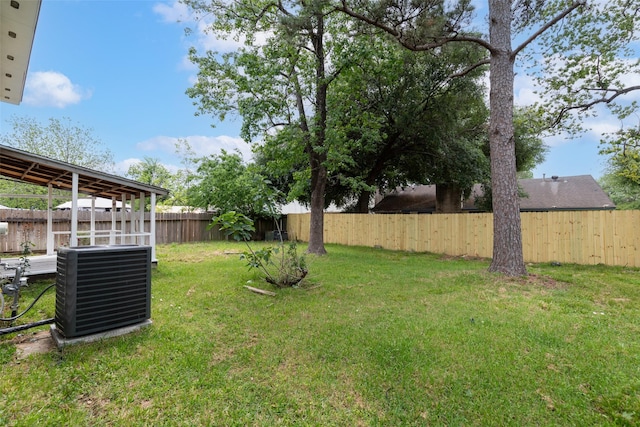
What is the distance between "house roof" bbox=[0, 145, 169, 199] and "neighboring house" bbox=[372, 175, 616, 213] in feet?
46.7

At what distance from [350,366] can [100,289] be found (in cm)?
248

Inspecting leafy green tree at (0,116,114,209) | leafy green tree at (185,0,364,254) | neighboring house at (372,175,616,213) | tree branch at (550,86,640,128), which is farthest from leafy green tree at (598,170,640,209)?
leafy green tree at (0,116,114,209)

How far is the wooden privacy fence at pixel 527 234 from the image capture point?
7.00 meters

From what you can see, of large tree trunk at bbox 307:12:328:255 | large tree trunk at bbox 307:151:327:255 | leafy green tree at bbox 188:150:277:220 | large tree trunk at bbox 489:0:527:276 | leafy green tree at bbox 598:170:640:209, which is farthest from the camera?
leafy green tree at bbox 598:170:640:209

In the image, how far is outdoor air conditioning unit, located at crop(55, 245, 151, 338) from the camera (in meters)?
2.71

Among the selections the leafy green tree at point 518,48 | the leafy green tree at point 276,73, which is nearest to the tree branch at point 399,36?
the leafy green tree at point 518,48

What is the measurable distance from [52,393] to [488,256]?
9.77 meters

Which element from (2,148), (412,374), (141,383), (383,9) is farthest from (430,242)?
(2,148)

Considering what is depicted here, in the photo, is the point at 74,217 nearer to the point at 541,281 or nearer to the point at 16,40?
the point at 16,40

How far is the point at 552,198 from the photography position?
56.1ft

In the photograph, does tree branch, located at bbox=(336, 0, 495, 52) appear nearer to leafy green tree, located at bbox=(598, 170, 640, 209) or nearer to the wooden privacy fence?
the wooden privacy fence

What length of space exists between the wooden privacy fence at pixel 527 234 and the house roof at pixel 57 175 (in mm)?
8069

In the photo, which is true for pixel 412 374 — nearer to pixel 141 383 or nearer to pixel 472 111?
pixel 141 383

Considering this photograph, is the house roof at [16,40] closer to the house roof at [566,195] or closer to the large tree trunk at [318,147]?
the large tree trunk at [318,147]
